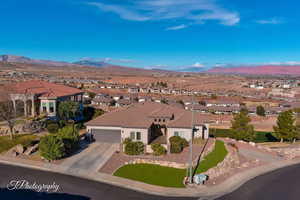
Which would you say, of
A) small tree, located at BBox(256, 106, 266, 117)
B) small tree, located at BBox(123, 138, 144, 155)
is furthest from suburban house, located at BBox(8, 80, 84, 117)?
small tree, located at BBox(256, 106, 266, 117)

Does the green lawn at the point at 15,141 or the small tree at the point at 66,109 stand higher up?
the small tree at the point at 66,109

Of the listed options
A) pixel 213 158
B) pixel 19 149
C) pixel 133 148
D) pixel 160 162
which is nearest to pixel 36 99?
pixel 19 149

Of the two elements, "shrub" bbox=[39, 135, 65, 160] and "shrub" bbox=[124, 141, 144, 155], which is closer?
"shrub" bbox=[39, 135, 65, 160]

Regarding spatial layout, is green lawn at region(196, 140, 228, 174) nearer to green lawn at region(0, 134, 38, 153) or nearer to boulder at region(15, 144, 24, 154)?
boulder at region(15, 144, 24, 154)

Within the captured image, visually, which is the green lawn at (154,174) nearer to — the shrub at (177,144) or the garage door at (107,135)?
the shrub at (177,144)

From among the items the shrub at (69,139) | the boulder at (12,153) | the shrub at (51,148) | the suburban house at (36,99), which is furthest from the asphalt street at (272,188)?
the suburban house at (36,99)

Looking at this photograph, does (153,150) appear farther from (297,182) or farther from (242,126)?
(242,126)
